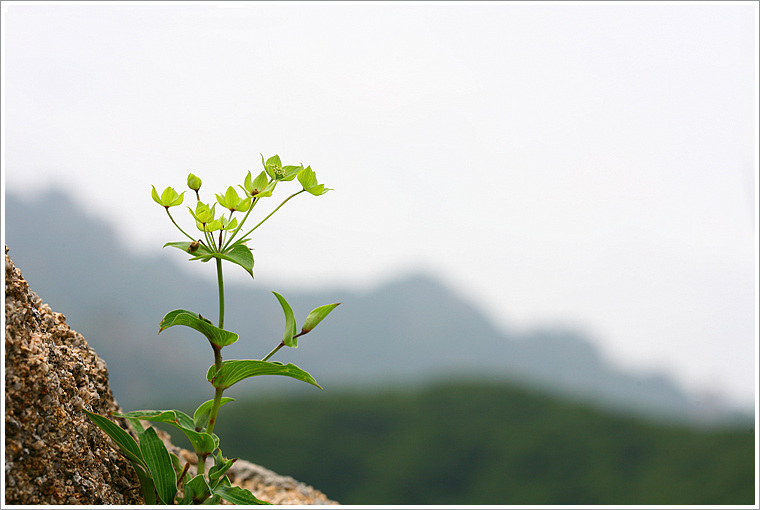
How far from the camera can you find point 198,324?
32.2 inches

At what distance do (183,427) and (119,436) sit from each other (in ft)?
0.51

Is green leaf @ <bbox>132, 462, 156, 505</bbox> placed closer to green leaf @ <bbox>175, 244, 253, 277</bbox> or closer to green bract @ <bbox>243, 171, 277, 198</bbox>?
green leaf @ <bbox>175, 244, 253, 277</bbox>

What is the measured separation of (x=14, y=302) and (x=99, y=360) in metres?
0.33

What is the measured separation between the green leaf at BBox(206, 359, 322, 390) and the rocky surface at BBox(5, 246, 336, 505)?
0.26 meters

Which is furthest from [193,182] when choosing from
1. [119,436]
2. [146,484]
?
[146,484]

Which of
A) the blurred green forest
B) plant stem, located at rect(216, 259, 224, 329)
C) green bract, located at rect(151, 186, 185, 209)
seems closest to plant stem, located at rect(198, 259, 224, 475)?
plant stem, located at rect(216, 259, 224, 329)

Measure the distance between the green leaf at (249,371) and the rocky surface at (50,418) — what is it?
0.26m

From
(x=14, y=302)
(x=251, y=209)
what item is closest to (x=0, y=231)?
(x=14, y=302)

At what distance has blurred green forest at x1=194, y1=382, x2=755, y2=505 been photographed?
14.6 ft

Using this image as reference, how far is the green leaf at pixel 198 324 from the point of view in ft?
2.63

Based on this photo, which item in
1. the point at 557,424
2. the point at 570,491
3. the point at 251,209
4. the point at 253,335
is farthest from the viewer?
the point at 557,424

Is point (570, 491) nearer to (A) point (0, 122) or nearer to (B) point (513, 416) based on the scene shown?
(B) point (513, 416)

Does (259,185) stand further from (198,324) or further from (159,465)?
(159,465)

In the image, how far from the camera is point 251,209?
0.84m
